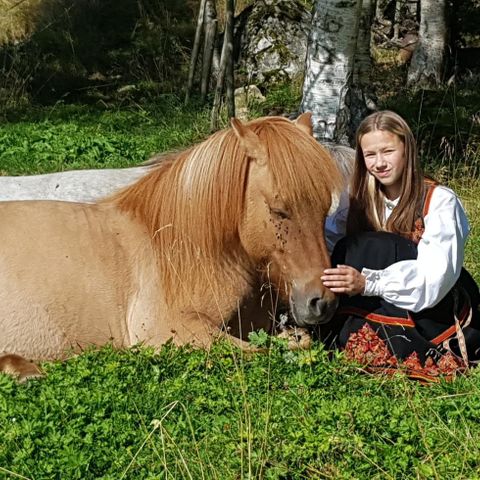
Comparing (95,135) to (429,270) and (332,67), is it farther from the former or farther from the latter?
(429,270)

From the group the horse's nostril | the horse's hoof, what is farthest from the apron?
the horse's nostril

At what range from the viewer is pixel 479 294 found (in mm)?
4738

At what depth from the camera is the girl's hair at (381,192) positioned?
4582 mm

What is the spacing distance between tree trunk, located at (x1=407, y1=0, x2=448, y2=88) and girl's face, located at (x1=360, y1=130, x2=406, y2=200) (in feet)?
29.6

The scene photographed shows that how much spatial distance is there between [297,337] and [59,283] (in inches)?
51.7

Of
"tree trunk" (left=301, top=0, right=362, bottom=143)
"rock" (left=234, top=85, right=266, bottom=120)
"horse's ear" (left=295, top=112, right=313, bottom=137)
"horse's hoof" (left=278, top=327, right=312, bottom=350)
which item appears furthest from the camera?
"rock" (left=234, top=85, right=266, bottom=120)

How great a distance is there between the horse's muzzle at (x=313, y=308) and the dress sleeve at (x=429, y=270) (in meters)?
0.34

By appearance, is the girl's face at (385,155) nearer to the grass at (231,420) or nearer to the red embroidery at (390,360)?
the red embroidery at (390,360)

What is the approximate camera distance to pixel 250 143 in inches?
169

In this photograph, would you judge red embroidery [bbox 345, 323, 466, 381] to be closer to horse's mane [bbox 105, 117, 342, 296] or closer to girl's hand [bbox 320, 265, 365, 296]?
girl's hand [bbox 320, 265, 365, 296]

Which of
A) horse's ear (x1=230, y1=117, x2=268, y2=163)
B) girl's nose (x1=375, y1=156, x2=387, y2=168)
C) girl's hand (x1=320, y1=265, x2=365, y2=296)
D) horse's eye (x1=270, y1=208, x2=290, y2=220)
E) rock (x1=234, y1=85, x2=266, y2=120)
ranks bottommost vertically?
girl's hand (x1=320, y1=265, x2=365, y2=296)

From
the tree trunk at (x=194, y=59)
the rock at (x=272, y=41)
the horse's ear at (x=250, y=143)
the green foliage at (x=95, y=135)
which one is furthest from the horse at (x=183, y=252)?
the rock at (x=272, y=41)

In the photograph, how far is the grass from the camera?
10.7 ft

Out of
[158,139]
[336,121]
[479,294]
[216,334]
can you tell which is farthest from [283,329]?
[158,139]
